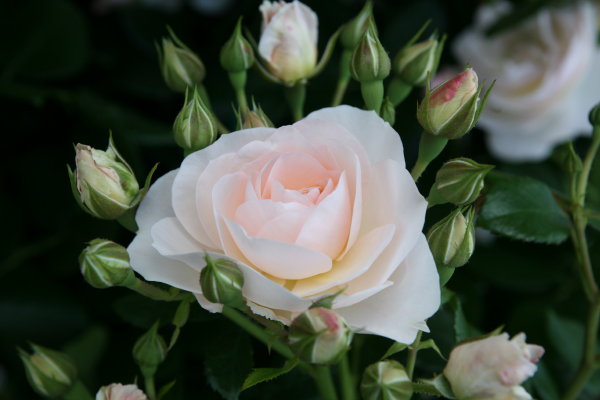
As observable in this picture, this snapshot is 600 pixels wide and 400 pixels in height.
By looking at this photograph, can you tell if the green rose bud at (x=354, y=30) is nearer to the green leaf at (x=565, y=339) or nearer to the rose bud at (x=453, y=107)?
the rose bud at (x=453, y=107)

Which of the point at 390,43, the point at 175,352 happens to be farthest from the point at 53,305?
the point at 390,43

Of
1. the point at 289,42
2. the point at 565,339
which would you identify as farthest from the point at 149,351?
the point at 565,339

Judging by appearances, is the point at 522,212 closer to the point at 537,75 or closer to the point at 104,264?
the point at 104,264

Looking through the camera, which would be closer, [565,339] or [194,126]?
[194,126]

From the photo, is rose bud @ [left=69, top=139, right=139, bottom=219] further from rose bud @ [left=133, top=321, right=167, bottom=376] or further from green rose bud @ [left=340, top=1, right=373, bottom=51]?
green rose bud @ [left=340, top=1, right=373, bottom=51]

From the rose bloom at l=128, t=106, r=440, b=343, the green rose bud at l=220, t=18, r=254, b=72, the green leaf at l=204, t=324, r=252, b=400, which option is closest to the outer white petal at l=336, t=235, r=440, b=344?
the rose bloom at l=128, t=106, r=440, b=343

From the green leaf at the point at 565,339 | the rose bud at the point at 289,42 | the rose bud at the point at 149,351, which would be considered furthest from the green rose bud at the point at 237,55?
the green leaf at the point at 565,339
